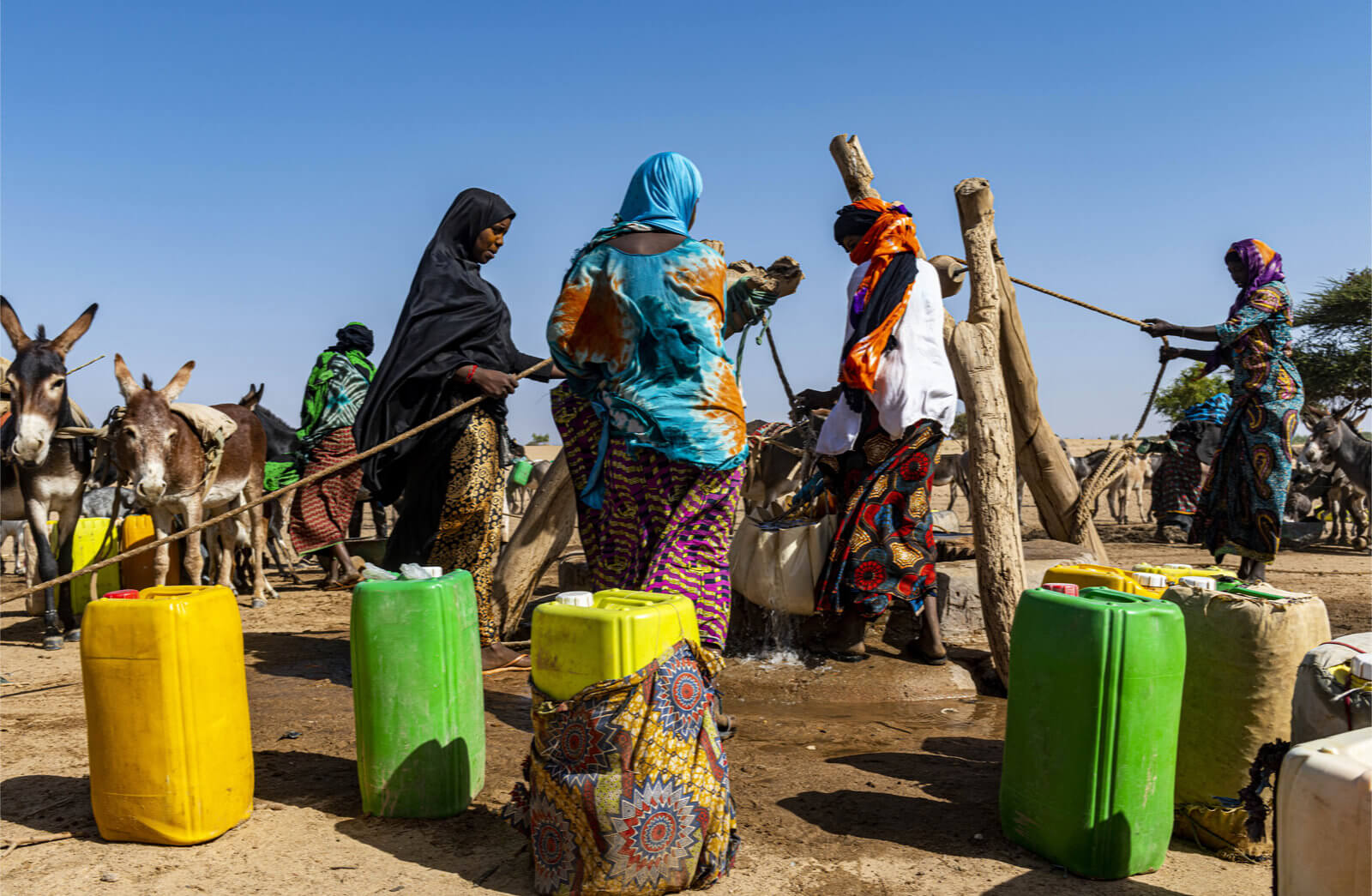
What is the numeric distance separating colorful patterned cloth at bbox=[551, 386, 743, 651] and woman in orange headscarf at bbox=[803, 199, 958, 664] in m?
1.38

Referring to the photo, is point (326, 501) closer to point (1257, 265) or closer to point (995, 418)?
point (995, 418)

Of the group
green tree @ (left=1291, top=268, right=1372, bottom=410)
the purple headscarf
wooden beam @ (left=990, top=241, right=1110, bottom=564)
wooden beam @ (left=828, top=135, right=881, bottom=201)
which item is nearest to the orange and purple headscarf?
the purple headscarf

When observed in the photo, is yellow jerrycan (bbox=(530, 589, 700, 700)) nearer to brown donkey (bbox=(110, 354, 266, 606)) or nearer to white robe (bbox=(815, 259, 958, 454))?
white robe (bbox=(815, 259, 958, 454))

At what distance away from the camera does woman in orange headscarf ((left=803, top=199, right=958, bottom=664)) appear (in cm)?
477

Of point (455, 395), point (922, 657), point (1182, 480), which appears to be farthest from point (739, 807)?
point (1182, 480)

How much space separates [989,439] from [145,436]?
207 inches

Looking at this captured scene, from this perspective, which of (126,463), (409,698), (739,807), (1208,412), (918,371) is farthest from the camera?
(1208,412)

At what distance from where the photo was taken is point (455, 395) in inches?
201

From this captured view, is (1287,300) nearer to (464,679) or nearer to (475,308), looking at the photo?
(475,308)

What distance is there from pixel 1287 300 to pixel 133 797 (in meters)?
7.48

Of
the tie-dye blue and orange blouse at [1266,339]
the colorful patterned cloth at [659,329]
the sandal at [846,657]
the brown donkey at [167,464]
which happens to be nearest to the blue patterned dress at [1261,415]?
the tie-dye blue and orange blouse at [1266,339]

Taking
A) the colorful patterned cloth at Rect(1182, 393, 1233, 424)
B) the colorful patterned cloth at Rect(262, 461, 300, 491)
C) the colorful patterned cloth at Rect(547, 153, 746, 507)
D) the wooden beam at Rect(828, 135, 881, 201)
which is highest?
the wooden beam at Rect(828, 135, 881, 201)

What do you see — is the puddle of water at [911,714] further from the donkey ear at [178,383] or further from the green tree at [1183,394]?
the green tree at [1183,394]

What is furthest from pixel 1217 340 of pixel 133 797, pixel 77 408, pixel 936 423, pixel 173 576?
pixel 77 408
